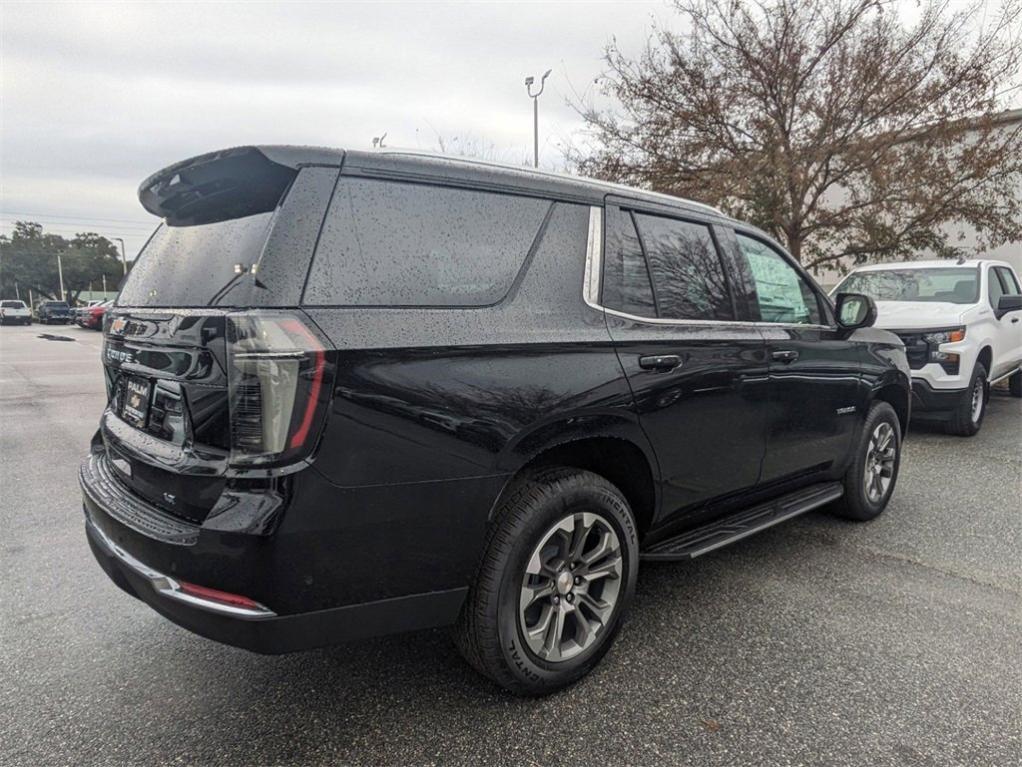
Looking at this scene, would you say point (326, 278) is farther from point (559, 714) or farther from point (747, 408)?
point (747, 408)

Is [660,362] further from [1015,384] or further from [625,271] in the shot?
[1015,384]

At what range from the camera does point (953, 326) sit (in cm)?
631

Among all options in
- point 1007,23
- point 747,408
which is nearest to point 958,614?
point 747,408

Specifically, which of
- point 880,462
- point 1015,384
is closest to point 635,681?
point 880,462

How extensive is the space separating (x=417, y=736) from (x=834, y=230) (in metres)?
12.1

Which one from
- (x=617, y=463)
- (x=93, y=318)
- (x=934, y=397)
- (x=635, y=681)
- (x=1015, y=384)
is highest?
(x=93, y=318)

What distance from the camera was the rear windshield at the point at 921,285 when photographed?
7.05 meters

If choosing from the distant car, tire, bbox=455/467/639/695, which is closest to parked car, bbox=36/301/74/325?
the distant car

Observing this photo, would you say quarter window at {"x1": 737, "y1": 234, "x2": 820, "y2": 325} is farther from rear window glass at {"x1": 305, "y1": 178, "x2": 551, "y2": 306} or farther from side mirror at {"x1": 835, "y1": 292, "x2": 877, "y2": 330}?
rear window glass at {"x1": 305, "y1": 178, "x2": 551, "y2": 306}

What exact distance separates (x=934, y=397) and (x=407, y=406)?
6363 millimetres

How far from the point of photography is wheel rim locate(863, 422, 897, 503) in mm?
4074

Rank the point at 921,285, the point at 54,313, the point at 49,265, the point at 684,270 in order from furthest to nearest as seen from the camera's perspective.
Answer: the point at 49,265 → the point at 54,313 → the point at 921,285 → the point at 684,270

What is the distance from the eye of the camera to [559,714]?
2229 millimetres

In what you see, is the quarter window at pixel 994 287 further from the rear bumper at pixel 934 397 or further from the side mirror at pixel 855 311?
the side mirror at pixel 855 311
